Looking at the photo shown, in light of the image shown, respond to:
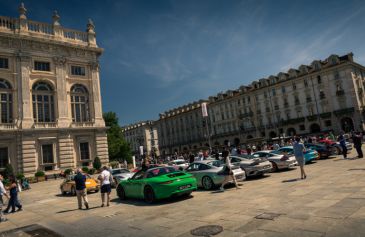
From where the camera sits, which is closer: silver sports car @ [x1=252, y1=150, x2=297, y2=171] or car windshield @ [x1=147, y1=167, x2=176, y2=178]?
car windshield @ [x1=147, y1=167, x2=176, y2=178]

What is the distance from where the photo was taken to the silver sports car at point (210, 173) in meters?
13.0

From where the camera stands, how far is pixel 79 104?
38.0 m

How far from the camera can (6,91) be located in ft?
108

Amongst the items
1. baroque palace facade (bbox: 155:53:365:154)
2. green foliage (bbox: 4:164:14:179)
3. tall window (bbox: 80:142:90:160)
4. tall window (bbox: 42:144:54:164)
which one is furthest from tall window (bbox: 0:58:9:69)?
baroque palace facade (bbox: 155:53:365:154)

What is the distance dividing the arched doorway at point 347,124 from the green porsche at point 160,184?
177ft

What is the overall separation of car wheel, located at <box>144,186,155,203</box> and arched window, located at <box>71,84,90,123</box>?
28.7 metres

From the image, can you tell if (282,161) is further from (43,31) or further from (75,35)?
(43,31)

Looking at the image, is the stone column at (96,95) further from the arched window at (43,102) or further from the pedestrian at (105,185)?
the pedestrian at (105,185)

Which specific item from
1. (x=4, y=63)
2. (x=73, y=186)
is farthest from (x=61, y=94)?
(x=73, y=186)

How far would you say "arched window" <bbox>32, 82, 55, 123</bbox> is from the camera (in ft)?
113

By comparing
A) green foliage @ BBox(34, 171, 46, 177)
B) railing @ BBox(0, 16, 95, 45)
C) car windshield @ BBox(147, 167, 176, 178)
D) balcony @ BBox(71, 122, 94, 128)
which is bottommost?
car windshield @ BBox(147, 167, 176, 178)

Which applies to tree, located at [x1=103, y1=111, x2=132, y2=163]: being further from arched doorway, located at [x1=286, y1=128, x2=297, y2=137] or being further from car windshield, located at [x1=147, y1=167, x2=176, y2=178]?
car windshield, located at [x1=147, y1=167, x2=176, y2=178]

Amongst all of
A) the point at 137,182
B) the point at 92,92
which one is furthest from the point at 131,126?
the point at 137,182

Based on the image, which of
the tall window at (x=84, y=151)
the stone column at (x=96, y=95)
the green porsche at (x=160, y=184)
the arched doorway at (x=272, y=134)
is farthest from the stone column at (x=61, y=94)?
the arched doorway at (x=272, y=134)
